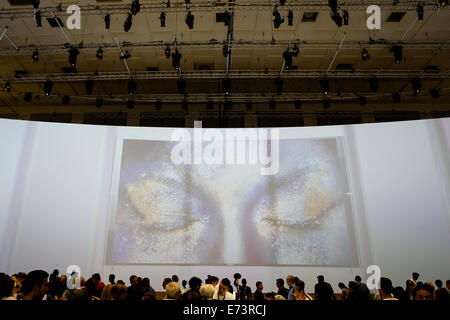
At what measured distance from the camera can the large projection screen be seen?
26.8 ft

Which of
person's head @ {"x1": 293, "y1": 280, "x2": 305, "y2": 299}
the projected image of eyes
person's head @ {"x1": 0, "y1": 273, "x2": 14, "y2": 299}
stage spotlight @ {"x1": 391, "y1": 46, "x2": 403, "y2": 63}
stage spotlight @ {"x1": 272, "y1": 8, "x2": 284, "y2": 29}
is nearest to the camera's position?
person's head @ {"x1": 0, "y1": 273, "x2": 14, "y2": 299}

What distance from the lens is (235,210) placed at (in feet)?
29.2

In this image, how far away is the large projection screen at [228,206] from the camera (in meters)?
8.17

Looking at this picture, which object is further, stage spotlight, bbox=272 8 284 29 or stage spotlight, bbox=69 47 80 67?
stage spotlight, bbox=69 47 80 67

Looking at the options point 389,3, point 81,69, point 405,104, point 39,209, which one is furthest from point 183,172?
point 405,104

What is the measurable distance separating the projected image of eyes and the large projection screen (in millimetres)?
29

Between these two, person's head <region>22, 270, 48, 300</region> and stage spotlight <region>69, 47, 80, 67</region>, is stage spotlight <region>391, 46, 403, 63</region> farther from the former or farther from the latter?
person's head <region>22, 270, 48, 300</region>

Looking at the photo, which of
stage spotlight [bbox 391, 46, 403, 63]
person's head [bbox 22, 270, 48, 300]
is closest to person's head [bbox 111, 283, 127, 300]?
person's head [bbox 22, 270, 48, 300]

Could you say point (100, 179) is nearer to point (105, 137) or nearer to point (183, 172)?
point (105, 137)

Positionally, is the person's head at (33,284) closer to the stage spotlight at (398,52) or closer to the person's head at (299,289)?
the person's head at (299,289)

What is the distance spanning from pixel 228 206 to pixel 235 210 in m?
0.23

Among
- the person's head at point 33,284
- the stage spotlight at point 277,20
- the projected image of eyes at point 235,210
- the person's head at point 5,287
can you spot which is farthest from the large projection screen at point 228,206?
the person's head at point 5,287

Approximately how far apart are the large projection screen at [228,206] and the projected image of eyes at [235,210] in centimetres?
3

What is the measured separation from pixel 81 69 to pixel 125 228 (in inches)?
248
